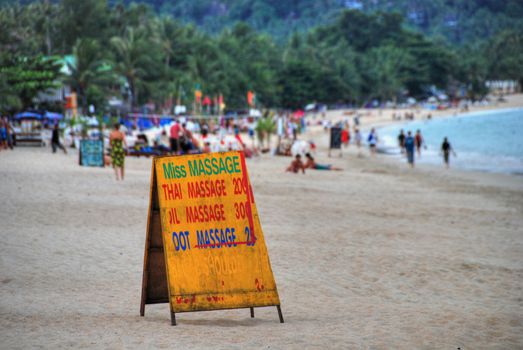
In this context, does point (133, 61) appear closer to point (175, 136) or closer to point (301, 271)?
point (175, 136)

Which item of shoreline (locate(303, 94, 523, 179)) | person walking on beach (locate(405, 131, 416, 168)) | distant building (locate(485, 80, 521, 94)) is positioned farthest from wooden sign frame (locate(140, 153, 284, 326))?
distant building (locate(485, 80, 521, 94))

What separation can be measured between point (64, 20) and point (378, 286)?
270 ft

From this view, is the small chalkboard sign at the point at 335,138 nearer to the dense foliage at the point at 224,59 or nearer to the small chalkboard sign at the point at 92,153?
the small chalkboard sign at the point at 92,153

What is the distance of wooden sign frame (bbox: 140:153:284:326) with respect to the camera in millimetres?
6723

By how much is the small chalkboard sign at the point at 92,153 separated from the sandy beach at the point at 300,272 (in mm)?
4269

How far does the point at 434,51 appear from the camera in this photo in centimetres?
14862

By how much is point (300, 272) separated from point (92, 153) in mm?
15048

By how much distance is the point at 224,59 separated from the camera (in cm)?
9369

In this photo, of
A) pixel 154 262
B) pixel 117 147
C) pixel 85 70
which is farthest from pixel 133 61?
pixel 154 262

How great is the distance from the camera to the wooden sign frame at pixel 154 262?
6.72 metres

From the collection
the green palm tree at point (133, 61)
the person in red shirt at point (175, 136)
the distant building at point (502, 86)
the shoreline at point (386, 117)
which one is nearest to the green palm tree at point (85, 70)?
the green palm tree at point (133, 61)

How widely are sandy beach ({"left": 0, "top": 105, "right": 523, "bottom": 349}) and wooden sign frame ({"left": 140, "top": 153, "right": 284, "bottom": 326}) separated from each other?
0.19 meters

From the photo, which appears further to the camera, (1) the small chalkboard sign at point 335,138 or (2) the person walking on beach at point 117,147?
(1) the small chalkboard sign at point 335,138

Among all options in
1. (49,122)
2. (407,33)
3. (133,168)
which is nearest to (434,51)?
(407,33)
